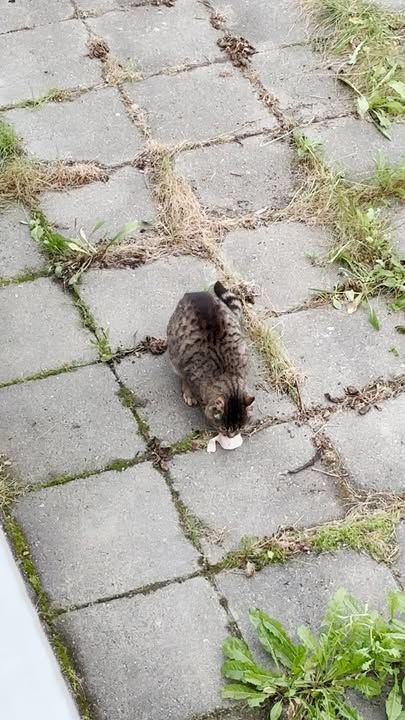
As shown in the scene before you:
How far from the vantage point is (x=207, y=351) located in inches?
166

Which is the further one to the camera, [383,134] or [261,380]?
[383,134]

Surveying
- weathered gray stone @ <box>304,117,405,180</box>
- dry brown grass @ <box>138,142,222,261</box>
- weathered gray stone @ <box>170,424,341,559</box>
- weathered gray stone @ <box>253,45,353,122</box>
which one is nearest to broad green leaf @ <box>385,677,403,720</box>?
weathered gray stone @ <box>170,424,341,559</box>

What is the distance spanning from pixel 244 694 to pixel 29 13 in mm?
4438

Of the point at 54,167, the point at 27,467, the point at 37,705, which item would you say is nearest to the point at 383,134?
the point at 54,167

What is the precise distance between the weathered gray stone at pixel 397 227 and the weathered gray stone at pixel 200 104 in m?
0.87

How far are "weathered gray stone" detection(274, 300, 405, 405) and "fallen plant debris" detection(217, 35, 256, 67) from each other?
6.44ft

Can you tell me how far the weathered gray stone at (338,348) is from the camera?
4.43m

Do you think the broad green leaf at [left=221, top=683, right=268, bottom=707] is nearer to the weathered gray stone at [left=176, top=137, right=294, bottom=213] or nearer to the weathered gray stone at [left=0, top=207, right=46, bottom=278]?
the weathered gray stone at [left=0, top=207, right=46, bottom=278]

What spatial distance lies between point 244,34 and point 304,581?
3.68 metres

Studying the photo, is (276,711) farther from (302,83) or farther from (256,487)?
(302,83)

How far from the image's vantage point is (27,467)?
13.3 ft

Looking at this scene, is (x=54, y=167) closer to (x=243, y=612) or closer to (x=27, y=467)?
(x=27, y=467)

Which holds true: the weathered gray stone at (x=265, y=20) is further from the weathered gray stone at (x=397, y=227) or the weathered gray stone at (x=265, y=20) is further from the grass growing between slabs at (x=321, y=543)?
the grass growing between slabs at (x=321, y=543)

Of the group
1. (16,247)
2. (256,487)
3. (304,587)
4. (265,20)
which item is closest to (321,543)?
(304,587)
